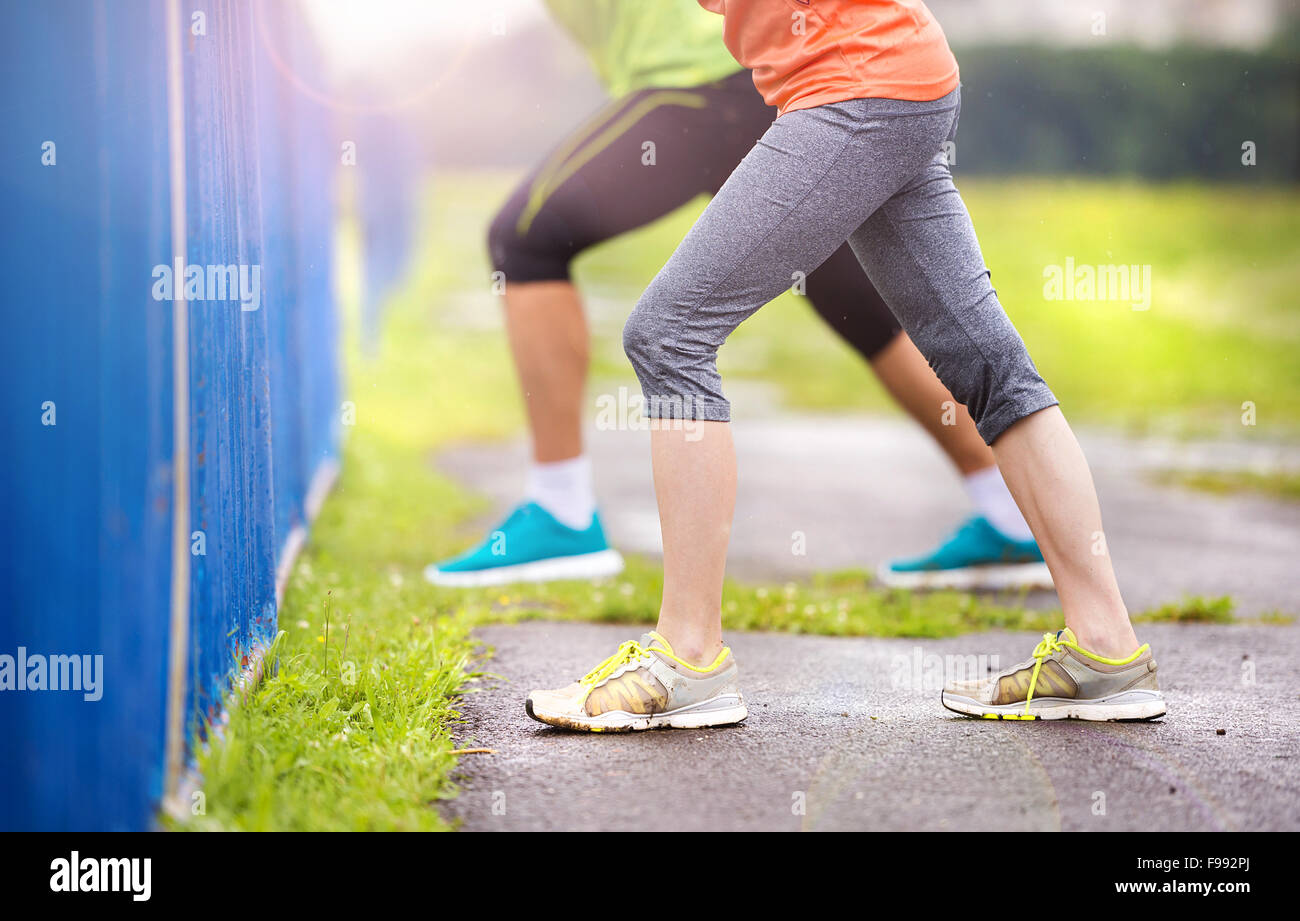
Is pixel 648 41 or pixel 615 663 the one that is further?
pixel 648 41

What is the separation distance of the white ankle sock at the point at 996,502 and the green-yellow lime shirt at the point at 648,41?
53.0 inches

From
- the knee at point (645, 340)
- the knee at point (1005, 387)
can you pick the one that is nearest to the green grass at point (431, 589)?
the knee at point (645, 340)

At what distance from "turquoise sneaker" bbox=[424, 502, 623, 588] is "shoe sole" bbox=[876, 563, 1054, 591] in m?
0.92

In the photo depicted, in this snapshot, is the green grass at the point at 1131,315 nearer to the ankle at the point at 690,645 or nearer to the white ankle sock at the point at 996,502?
the white ankle sock at the point at 996,502

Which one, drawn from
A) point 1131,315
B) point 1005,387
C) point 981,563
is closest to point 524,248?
point 1005,387

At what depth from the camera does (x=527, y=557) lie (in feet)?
11.6

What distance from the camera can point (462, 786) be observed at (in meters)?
1.97

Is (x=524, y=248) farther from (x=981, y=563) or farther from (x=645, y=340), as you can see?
(x=981, y=563)

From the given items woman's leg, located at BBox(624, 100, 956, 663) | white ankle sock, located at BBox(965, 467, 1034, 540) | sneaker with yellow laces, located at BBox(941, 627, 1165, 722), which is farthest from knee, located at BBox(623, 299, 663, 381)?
white ankle sock, located at BBox(965, 467, 1034, 540)

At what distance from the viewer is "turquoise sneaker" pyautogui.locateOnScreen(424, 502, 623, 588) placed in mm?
3510

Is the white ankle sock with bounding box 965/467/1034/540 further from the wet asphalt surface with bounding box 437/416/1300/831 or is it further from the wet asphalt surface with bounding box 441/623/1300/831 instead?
the wet asphalt surface with bounding box 441/623/1300/831

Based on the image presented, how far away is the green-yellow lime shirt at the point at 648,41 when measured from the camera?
3072mm

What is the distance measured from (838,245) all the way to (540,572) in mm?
1668
